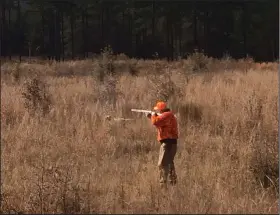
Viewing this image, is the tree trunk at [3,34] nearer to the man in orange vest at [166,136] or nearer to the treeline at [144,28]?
the treeline at [144,28]

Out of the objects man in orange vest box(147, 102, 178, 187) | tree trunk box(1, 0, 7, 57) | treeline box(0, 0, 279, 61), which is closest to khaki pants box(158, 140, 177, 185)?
man in orange vest box(147, 102, 178, 187)

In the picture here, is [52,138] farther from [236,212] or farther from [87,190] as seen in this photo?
[236,212]

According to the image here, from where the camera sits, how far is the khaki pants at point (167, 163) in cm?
470

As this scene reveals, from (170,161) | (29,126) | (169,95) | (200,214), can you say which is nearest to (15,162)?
(29,126)

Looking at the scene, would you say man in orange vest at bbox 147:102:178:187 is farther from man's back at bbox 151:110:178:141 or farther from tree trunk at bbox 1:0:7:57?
tree trunk at bbox 1:0:7:57

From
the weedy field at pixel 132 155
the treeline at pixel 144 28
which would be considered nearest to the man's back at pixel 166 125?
the weedy field at pixel 132 155

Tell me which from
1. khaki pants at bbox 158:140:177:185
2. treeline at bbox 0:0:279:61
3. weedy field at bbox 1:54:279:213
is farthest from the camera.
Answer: treeline at bbox 0:0:279:61

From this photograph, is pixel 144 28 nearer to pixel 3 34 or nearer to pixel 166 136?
pixel 3 34

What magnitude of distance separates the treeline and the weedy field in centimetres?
3411

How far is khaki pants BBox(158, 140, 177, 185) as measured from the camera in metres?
4.70

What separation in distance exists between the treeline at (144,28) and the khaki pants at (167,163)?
125 ft

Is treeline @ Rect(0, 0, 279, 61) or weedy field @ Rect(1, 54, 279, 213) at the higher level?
treeline @ Rect(0, 0, 279, 61)

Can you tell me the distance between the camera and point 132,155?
6.07 metres

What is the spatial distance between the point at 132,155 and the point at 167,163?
1.26m
